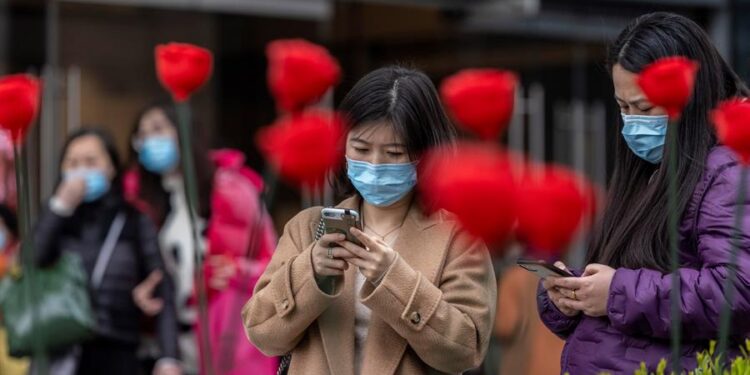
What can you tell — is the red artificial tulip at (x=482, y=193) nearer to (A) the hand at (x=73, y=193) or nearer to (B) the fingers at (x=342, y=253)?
(B) the fingers at (x=342, y=253)

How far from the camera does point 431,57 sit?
500 inches

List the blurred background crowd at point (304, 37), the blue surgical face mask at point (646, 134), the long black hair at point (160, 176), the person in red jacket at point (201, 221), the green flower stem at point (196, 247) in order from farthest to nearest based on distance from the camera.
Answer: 1. the blurred background crowd at point (304, 37)
2. the long black hair at point (160, 176)
3. the person in red jacket at point (201, 221)
4. the blue surgical face mask at point (646, 134)
5. the green flower stem at point (196, 247)

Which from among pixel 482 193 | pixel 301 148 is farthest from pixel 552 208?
pixel 301 148

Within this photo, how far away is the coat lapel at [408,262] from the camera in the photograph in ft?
10.9

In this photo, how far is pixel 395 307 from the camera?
10.5 ft

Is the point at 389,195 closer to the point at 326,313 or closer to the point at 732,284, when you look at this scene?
the point at 326,313

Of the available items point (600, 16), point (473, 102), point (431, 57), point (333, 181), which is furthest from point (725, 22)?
point (473, 102)

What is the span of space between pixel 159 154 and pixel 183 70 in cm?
370

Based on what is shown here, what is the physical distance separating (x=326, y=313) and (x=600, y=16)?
9776 millimetres

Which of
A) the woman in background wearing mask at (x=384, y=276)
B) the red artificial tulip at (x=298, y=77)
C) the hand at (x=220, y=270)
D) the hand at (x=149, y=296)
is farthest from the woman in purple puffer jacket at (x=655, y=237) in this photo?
the hand at (x=149, y=296)

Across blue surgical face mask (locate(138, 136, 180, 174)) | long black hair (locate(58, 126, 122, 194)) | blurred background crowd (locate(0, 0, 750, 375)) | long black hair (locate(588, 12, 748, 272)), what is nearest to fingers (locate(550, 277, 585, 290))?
long black hair (locate(588, 12, 748, 272))

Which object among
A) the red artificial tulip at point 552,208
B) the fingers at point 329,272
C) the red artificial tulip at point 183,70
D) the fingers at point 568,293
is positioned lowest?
the fingers at point 568,293

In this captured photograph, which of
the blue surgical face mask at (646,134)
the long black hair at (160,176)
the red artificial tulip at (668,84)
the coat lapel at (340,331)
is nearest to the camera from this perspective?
the red artificial tulip at (668,84)

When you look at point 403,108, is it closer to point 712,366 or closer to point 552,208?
point 712,366
